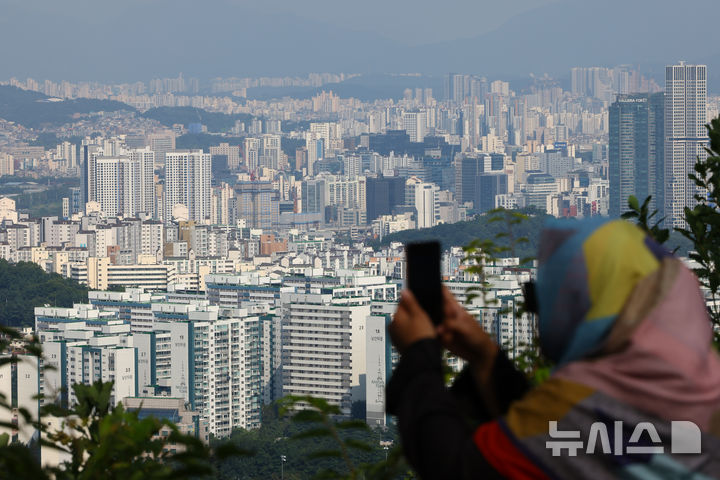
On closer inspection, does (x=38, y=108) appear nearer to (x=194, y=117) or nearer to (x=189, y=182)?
(x=194, y=117)

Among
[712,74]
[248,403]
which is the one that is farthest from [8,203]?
[712,74]

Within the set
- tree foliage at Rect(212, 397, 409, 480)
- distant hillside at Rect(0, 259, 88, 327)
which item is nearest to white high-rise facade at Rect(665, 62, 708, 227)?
distant hillside at Rect(0, 259, 88, 327)

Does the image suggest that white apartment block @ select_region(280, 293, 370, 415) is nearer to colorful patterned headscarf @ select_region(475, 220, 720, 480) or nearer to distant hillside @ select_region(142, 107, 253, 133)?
colorful patterned headscarf @ select_region(475, 220, 720, 480)

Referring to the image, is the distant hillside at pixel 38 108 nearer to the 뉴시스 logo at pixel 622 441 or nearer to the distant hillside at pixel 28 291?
the distant hillside at pixel 28 291

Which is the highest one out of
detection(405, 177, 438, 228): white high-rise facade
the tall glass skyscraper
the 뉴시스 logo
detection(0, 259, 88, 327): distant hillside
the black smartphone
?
the tall glass skyscraper

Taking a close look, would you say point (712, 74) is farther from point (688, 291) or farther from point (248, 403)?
point (688, 291)

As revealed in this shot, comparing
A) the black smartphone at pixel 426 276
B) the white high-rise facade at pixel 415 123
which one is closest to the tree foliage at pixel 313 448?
the black smartphone at pixel 426 276

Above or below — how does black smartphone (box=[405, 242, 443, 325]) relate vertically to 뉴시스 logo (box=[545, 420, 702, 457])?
above

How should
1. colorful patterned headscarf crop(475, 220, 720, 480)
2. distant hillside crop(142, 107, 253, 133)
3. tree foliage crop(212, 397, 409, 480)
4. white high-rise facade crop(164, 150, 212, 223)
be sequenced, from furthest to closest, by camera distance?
1. distant hillside crop(142, 107, 253, 133)
2. white high-rise facade crop(164, 150, 212, 223)
3. tree foliage crop(212, 397, 409, 480)
4. colorful patterned headscarf crop(475, 220, 720, 480)
